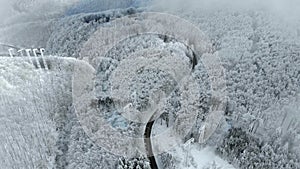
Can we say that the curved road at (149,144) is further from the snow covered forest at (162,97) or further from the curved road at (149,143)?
the snow covered forest at (162,97)

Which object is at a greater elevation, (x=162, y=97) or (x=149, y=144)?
(x=162, y=97)

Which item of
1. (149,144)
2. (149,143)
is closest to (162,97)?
(149,143)

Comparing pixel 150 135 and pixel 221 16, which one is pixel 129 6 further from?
pixel 150 135

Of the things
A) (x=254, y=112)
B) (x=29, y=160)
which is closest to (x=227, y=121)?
(x=254, y=112)

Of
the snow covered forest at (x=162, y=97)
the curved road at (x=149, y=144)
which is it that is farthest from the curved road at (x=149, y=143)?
the snow covered forest at (x=162, y=97)

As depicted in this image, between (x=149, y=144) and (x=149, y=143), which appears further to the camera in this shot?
(x=149, y=143)

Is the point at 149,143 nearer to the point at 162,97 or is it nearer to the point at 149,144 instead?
the point at 149,144

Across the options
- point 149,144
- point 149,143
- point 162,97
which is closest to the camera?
point 149,144

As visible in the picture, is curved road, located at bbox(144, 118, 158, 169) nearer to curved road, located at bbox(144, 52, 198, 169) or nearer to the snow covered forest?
curved road, located at bbox(144, 52, 198, 169)

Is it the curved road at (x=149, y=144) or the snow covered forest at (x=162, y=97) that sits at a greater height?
the snow covered forest at (x=162, y=97)
